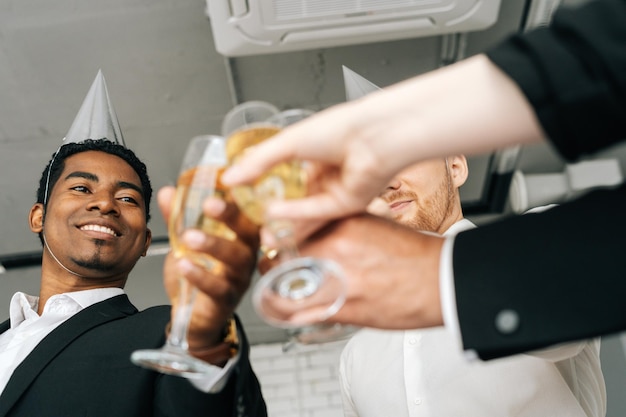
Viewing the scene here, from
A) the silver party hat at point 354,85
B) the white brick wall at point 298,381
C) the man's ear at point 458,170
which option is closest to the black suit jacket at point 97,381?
the silver party hat at point 354,85

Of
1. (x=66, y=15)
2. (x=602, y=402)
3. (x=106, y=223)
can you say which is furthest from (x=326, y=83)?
(x=602, y=402)

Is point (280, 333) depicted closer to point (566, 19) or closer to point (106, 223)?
point (106, 223)

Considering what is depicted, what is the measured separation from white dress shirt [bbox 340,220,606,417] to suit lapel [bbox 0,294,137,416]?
63cm

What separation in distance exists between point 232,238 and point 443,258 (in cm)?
28

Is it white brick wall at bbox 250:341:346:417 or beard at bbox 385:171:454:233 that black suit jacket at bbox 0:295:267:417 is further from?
white brick wall at bbox 250:341:346:417

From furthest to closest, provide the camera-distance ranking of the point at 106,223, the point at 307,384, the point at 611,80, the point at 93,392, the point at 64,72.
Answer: the point at 307,384 < the point at 64,72 < the point at 106,223 < the point at 93,392 < the point at 611,80

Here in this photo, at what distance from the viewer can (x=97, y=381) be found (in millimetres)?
1249

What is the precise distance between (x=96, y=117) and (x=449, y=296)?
138 centimetres

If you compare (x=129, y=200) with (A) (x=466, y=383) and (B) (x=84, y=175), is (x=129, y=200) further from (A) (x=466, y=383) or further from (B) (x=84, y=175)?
(A) (x=466, y=383)

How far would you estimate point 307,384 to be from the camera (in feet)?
12.4

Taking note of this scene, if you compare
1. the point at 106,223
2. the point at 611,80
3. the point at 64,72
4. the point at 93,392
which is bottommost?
the point at 93,392

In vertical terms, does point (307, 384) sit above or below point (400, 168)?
below

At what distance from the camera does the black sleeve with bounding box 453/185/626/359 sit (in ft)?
2.18

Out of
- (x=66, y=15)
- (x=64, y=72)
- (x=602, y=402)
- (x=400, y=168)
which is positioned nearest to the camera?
(x=400, y=168)
